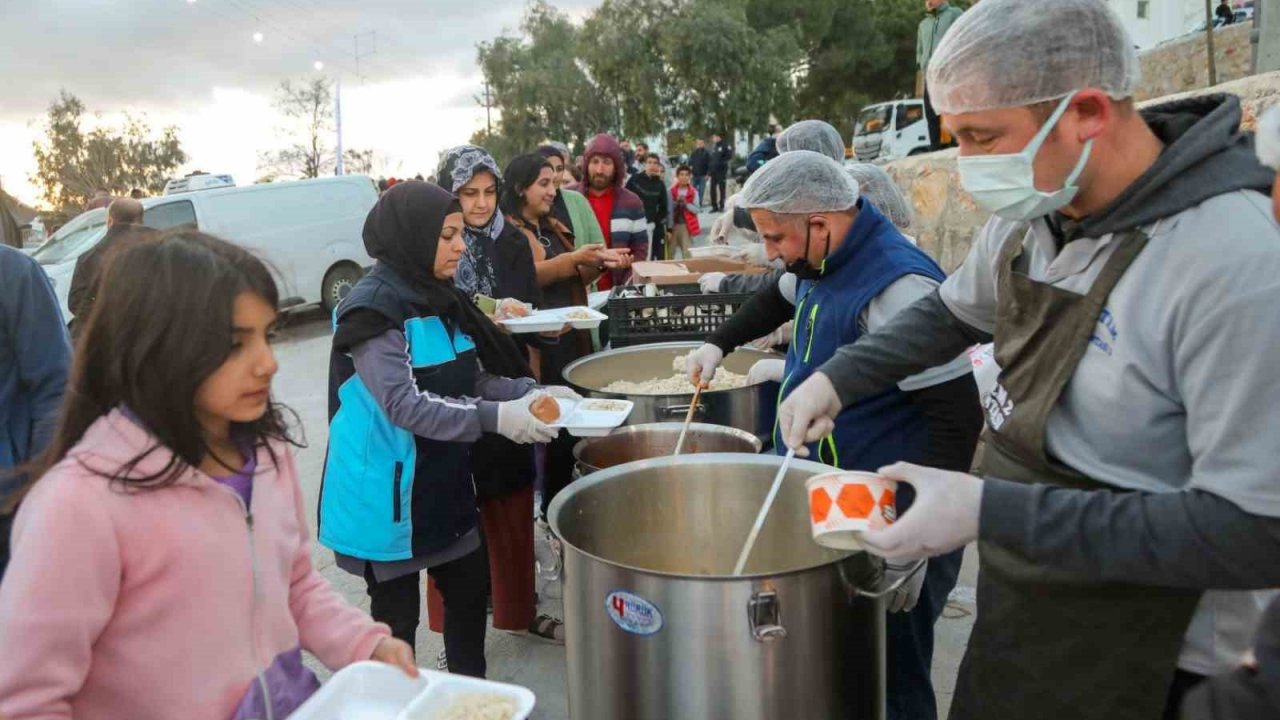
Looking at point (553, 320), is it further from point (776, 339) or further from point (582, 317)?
point (776, 339)

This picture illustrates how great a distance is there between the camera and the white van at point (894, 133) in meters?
19.2

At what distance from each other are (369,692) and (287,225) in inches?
449

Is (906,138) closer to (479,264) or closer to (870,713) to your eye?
(479,264)

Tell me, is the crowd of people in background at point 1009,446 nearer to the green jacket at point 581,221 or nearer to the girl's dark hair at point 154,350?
the girl's dark hair at point 154,350

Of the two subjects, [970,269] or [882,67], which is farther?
[882,67]

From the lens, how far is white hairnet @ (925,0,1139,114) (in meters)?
1.38

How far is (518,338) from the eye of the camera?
400cm

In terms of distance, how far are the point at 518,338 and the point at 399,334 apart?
154cm

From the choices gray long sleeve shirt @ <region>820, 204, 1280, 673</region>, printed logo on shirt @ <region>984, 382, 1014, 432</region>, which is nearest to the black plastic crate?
printed logo on shirt @ <region>984, 382, 1014, 432</region>

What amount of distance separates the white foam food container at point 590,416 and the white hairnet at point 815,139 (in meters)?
2.03

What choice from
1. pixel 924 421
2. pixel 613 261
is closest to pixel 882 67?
pixel 613 261

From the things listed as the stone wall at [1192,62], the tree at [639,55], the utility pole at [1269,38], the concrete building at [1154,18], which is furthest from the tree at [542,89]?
the utility pole at [1269,38]

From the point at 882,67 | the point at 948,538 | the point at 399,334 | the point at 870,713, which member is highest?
the point at 882,67

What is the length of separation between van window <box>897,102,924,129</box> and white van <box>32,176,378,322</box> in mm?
12412
